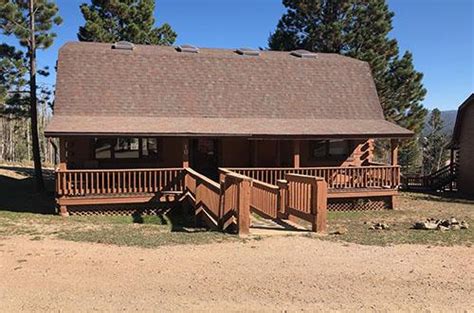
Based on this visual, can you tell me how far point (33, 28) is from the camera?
20016 millimetres

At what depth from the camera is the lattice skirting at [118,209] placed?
46.1 feet

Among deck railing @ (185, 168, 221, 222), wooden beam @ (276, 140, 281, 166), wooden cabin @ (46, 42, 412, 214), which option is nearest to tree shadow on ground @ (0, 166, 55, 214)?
wooden cabin @ (46, 42, 412, 214)

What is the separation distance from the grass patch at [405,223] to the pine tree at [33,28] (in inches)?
525

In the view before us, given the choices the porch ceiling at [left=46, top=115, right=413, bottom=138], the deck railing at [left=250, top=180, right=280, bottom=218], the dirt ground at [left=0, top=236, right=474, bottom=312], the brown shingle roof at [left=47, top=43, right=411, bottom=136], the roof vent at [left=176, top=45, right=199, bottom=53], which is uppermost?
the roof vent at [left=176, top=45, right=199, bottom=53]

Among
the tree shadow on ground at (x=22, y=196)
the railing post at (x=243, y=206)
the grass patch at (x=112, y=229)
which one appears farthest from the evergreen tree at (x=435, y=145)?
the railing post at (x=243, y=206)

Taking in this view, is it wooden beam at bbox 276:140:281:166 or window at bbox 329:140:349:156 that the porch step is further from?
window at bbox 329:140:349:156

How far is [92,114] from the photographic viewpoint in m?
15.6

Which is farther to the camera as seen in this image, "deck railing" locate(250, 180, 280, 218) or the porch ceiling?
the porch ceiling

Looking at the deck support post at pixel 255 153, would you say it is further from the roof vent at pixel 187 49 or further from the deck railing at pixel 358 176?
the roof vent at pixel 187 49

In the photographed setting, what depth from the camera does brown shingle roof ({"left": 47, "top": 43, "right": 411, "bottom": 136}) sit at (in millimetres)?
15641

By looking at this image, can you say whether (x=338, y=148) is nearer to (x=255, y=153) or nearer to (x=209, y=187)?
(x=255, y=153)

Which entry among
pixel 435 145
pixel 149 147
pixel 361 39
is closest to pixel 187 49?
pixel 149 147

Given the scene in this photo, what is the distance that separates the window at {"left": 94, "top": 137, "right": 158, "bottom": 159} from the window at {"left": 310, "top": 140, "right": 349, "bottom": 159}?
638cm

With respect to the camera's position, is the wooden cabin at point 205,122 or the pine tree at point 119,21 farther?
the pine tree at point 119,21
